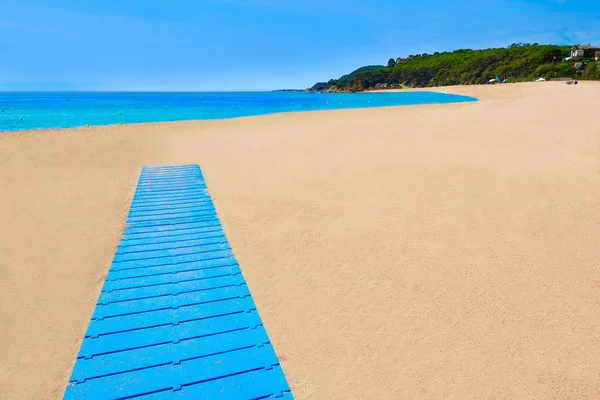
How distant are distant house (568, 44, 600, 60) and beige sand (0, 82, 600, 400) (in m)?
133

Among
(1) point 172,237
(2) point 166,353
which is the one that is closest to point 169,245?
(1) point 172,237

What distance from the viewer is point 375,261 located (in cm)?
831

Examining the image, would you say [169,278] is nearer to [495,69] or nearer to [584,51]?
[495,69]

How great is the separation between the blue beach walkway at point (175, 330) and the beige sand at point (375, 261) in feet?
1.08

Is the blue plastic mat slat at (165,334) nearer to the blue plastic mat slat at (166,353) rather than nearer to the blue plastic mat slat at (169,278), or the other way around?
the blue plastic mat slat at (166,353)

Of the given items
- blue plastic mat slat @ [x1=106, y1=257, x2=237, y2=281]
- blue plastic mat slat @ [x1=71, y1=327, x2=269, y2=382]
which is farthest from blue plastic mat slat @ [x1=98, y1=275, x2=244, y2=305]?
blue plastic mat slat @ [x1=71, y1=327, x2=269, y2=382]

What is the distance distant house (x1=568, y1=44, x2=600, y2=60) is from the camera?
115 meters

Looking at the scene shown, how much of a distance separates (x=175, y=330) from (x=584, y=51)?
16488cm

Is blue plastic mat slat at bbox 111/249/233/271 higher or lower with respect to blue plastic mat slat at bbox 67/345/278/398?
higher

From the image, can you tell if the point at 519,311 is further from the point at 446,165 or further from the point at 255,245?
the point at 446,165

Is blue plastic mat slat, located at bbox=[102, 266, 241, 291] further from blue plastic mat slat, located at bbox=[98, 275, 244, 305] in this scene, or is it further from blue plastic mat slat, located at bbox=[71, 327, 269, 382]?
blue plastic mat slat, located at bbox=[71, 327, 269, 382]

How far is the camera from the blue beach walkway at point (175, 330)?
5.05 meters

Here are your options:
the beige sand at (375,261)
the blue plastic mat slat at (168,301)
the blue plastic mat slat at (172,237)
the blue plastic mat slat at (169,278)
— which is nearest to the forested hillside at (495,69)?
the beige sand at (375,261)

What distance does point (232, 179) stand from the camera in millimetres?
14969
